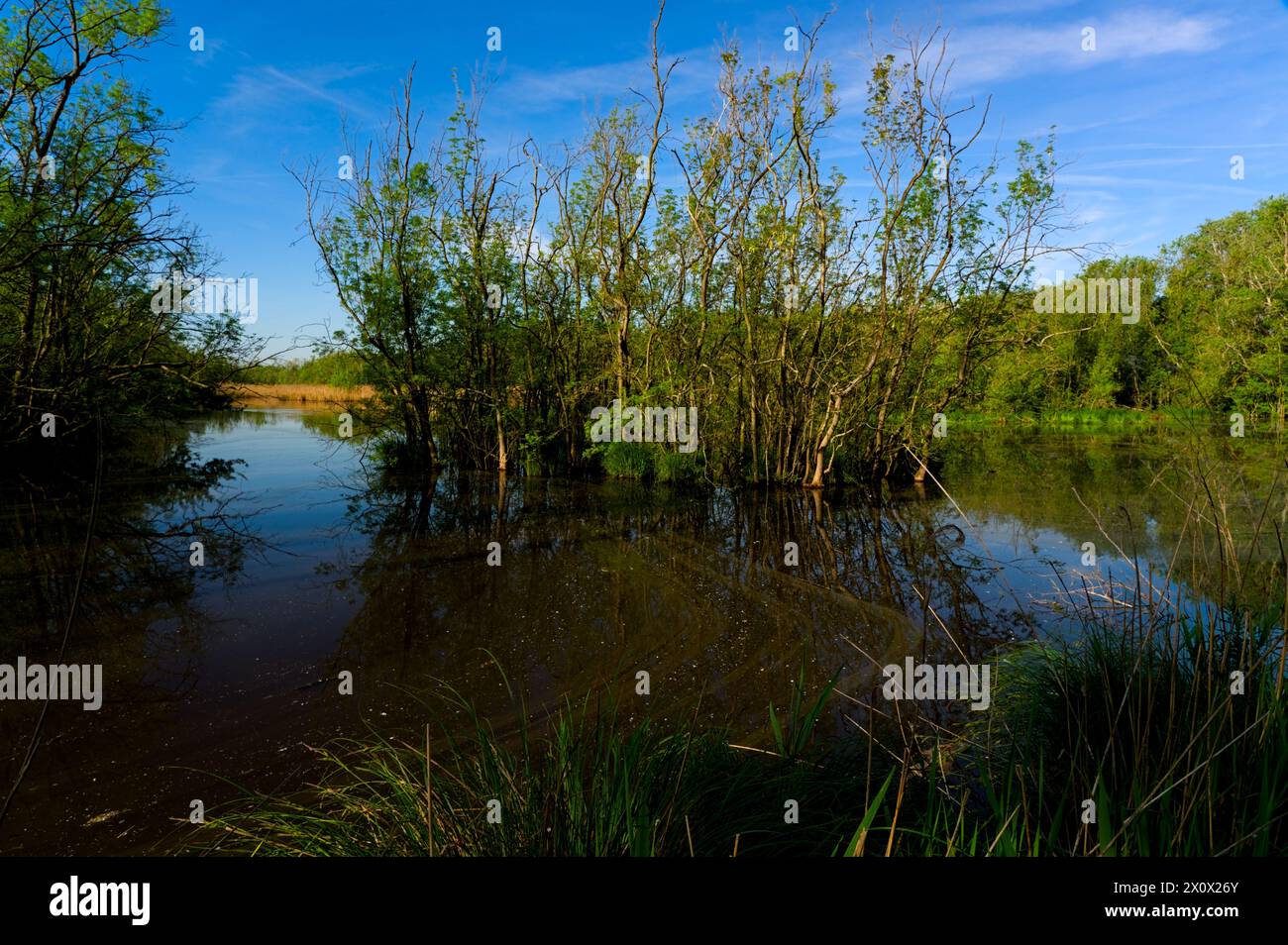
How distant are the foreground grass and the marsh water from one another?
0.37 meters

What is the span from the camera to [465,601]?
6703 mm

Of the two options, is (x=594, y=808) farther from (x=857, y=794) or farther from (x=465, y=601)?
(x=465, y=601)

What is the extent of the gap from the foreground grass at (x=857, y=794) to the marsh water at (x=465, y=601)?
0.37 metres

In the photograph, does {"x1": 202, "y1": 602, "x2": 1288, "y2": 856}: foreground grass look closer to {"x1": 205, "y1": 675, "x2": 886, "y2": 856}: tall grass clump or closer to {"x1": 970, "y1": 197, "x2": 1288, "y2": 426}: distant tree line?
{"x1": 205, "y1": 675, "x2": 886, "y2": 856}: tall grass clump

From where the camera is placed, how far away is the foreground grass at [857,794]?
1.92 m

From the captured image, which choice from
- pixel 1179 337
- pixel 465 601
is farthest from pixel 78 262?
pixel 1179 337

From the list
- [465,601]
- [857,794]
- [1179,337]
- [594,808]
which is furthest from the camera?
[1179,337]

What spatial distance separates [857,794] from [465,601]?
189 inches

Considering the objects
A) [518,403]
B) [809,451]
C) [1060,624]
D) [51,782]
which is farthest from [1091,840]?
[518,403]

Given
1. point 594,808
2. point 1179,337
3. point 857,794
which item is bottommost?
point 857,794

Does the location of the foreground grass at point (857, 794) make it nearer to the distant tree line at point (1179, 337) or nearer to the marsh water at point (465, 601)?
the marsh water at point (465, 601)

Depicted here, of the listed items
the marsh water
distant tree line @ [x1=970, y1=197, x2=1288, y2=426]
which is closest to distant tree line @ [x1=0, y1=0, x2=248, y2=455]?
the marsh water

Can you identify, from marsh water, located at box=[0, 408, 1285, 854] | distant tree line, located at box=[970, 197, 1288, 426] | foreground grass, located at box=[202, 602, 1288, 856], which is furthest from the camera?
distant tree line, located at box=[970, 197, 1288, 426]

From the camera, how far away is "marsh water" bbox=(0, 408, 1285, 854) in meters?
3.68
